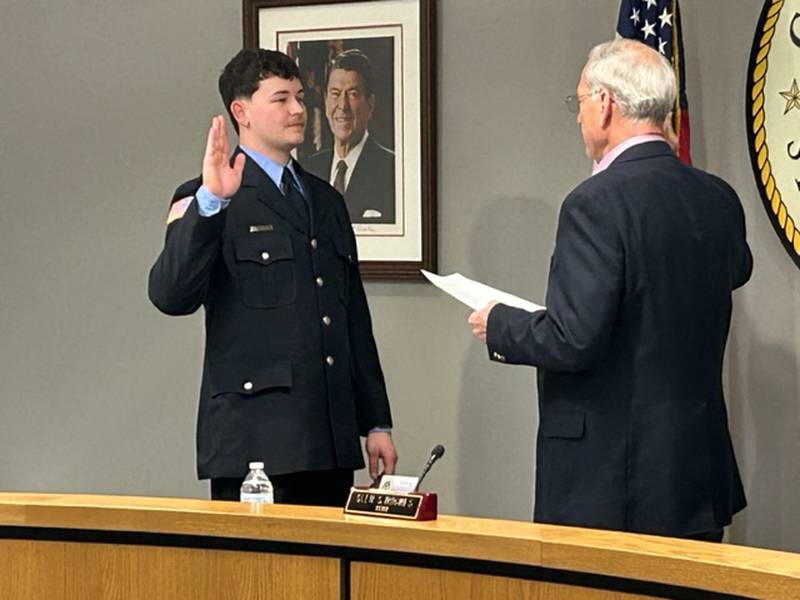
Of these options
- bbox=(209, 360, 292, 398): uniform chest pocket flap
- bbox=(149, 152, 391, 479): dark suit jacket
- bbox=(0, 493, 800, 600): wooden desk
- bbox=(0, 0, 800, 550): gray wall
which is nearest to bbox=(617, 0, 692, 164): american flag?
bbox=(0, 0, 800, 550): gray wall

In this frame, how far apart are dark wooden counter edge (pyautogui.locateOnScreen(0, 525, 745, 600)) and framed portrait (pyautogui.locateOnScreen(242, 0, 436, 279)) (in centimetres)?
200

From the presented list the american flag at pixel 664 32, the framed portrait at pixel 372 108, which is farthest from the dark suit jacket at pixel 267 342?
the american flag at pixel 664 32

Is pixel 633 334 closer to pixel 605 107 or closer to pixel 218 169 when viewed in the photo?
pixel 605 107

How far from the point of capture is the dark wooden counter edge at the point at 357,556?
180 centimetres

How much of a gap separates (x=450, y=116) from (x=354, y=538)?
216 centimetres

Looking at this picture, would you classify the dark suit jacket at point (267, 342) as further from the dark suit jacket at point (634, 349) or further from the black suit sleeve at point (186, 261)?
the dark suit jacket at point (634, 349)

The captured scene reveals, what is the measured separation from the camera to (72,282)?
448cm

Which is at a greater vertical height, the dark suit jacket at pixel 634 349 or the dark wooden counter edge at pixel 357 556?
the dark suit jacket at pixel 634 349

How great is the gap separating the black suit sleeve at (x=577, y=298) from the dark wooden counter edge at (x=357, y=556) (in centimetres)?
73

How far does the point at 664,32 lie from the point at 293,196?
3.44 feet

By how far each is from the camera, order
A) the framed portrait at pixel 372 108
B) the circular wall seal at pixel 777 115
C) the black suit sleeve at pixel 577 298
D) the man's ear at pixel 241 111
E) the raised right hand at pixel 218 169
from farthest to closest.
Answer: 1. the framed portrait at pixel 372 108
2. the circular wall seal at pixel 777 115
3. the man's ear at pixel 241 111
4. the raised right hand at pixel 218 169
5. the black suit sleeve at pixel 577 298

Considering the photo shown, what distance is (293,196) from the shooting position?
3.18m

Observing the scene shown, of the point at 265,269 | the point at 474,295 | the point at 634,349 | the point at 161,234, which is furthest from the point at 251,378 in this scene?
the point at 161,234

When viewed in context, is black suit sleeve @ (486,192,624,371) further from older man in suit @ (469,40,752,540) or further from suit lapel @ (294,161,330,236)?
suit lapel @ (294,161,330,236)
